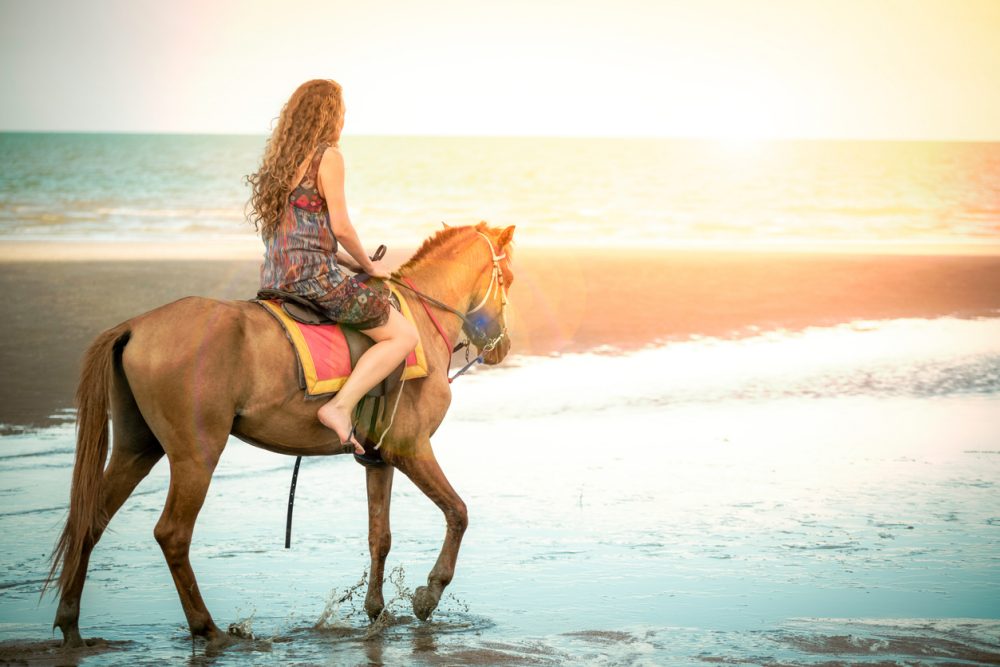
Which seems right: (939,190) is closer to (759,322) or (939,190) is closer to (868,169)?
(868,169)

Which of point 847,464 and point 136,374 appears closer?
point 136,374

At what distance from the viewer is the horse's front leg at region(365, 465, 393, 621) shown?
630 centimetres

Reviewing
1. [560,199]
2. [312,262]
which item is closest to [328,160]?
[312,262]

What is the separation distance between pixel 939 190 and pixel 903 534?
189 feet

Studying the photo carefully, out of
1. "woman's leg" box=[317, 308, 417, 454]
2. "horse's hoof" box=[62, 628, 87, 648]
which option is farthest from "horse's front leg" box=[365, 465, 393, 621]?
"horse's hoof" box=[62, 628, 87, 648]

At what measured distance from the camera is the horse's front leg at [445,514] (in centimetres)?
617

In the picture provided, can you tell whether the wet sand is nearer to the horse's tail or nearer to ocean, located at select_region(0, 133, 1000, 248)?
ocean, located at select_region(0, 133, 1000, 248)

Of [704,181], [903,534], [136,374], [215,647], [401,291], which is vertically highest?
[704,181]

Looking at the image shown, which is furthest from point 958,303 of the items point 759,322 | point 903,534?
point 903,534

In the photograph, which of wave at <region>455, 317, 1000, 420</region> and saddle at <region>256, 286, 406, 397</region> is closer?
saddle at <region>256, 286, 406, 397</region>

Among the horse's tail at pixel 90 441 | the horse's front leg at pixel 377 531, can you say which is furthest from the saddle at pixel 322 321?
the horse's tail at pixel 90 441

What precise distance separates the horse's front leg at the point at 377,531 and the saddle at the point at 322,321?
0.55 m

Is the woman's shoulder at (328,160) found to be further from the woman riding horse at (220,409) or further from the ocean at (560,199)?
the ocean at (560,199)

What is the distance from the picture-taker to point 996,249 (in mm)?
28891
